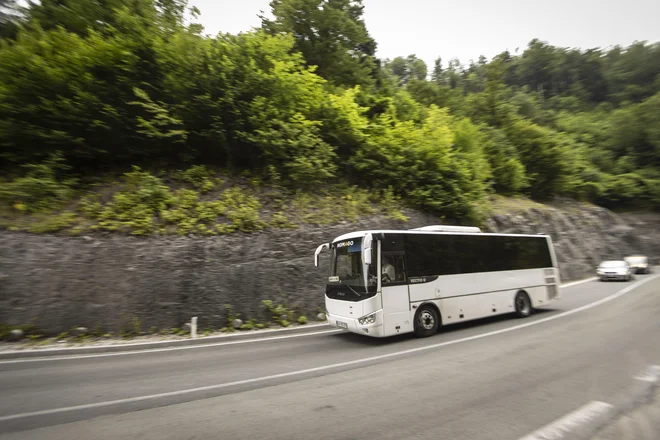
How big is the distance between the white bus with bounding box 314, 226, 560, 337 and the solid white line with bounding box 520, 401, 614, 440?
4221 millimetres

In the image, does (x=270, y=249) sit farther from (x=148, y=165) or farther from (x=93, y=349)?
(x=148, y=165)

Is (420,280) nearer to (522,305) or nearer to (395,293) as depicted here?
(395,293)

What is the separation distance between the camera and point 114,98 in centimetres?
1256

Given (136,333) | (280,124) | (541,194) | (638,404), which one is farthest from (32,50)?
(541,194)

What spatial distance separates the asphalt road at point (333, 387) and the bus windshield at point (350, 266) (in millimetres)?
1647

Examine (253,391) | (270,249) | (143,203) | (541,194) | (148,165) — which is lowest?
(253,391)

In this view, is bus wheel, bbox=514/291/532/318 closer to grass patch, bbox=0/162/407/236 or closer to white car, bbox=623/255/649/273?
grass patch, bbox=0/162/407/236

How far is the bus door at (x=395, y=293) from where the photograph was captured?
7.89 metres

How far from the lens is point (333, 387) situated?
5.07 m

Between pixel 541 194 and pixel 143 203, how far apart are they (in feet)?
108

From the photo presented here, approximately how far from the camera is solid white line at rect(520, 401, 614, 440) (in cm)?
339

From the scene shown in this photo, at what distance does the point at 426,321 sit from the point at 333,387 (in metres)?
4.45

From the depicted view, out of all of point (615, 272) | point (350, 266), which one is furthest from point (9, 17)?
point (615, 272)

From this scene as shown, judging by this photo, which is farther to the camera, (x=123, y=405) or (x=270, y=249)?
(x=270, y=249)
